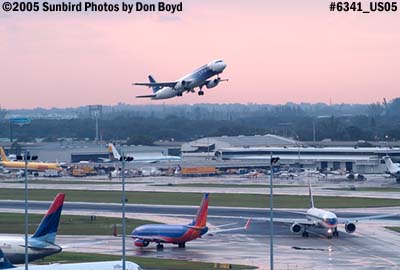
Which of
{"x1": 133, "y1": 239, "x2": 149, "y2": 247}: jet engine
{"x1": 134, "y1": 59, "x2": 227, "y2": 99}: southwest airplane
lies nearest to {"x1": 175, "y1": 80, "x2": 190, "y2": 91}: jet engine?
{"x1": 134, "y1": 59, "x2": 227, "y2": 99}: southwest airplane

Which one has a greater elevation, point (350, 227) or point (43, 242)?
point (43, 242)

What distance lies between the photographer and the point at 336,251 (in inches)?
3661

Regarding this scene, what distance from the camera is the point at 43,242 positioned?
249 ft

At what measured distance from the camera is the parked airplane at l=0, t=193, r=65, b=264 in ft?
248

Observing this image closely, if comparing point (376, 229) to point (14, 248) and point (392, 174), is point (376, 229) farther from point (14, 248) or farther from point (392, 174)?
point (392, 174)

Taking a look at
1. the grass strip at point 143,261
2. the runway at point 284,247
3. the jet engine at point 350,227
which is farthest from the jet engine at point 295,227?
the grass strip at point 143,261

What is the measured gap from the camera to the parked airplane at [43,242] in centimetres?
7562

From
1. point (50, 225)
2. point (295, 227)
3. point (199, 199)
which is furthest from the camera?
point (199, 199)

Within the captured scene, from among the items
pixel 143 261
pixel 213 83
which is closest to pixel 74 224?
pixel 213 83

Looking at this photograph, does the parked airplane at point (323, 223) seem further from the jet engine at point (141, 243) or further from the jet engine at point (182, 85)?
the jet engine at point (141, 243)

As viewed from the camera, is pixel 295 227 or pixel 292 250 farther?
pixel 295 227

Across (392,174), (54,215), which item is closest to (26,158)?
(54,215)

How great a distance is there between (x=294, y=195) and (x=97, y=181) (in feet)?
166

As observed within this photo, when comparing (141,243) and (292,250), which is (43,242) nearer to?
(141,243)
